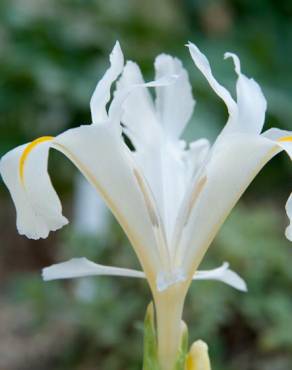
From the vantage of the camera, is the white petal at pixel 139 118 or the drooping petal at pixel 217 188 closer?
the drooping petal at pixel 217 188

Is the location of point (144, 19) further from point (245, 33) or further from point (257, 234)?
point (257, 234)

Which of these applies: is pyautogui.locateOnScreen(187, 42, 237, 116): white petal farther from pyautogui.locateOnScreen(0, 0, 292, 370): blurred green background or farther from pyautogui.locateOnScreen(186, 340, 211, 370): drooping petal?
pyautogui.locateOnScreen(0, 0, 292, 370): blurred green background

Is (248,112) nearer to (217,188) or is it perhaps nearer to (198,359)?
(217,188)

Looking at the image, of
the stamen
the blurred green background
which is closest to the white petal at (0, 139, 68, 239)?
the stamen

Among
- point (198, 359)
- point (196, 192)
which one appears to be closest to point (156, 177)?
point (196, 192)

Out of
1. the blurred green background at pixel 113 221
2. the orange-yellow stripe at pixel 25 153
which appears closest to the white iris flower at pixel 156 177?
the orange-yellow stripe at pixel 25 153

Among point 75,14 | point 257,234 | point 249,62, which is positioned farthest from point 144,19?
point 257,234

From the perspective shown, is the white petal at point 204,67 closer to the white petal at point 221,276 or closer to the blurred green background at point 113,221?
the white petal at point 221,276
